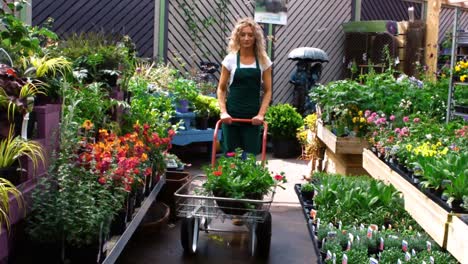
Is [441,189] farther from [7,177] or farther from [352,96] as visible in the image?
[352,96]

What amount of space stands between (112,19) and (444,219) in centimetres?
757

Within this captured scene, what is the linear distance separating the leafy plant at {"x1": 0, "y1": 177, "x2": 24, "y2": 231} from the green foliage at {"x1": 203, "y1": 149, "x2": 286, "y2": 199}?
139cm

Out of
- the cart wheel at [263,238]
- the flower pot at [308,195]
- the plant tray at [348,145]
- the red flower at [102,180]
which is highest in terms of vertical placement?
the plant tray at [348,145]

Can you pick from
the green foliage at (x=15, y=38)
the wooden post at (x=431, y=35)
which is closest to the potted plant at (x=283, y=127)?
the wooden post at (x=431, y=35)

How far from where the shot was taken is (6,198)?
2330 mm

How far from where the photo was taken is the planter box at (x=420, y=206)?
2.61 m

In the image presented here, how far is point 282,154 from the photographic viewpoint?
8.42 metres

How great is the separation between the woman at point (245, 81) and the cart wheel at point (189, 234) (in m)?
0.83

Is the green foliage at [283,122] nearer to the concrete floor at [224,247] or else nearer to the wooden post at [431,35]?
the wooden post at [431,35]

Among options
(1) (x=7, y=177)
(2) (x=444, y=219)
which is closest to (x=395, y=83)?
(2) (x=444, y=219)

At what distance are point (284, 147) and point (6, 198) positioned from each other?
20.5 ft

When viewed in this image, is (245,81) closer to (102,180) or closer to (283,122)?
(102,180)

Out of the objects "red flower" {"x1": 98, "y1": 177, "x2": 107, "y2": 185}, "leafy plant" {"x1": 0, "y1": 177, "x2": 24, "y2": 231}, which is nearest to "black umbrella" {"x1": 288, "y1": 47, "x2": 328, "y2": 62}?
"red flower" {"x1": 98, "y1": 177, "x2": 107, "y2": 185}

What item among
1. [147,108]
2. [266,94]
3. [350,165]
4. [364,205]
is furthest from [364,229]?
[147,108]
